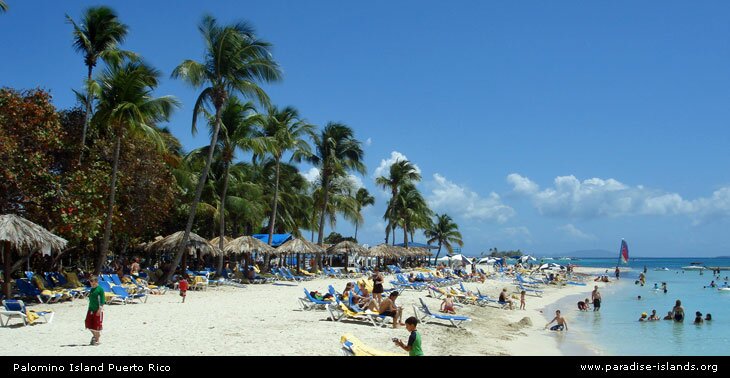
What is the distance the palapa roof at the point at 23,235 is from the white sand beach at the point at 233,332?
152 cm

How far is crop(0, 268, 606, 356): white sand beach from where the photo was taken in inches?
329

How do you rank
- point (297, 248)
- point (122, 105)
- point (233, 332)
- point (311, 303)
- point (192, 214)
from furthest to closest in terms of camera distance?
point (297, 248)
point (192, 214)
point (122, 105)
point (311, 303)
point (233, 332)

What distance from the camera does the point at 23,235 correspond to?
474 inches

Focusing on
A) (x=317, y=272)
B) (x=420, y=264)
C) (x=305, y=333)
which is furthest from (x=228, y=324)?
(x=420, y=264)

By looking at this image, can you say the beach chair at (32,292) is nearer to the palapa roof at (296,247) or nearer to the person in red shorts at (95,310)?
the person in red shorts at (95,310)

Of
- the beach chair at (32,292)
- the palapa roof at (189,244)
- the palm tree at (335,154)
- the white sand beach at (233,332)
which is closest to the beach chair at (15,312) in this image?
the white sand beach at (233,332)

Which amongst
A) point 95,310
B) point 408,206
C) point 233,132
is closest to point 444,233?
point 408,206

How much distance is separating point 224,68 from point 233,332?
11.8 m

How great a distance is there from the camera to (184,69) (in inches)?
743

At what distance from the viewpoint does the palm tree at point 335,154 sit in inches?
1261

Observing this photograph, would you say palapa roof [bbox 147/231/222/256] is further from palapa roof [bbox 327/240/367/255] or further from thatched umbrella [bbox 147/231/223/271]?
palapa roof [bbox 327/240/367/255]

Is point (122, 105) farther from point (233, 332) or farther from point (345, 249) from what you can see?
point (345, 249)

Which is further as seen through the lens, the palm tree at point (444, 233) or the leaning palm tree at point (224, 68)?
the palm tree at point (444, 233)
